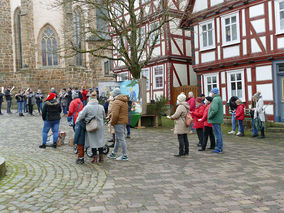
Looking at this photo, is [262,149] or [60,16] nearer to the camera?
[262,149]

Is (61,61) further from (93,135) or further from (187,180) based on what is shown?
(187,180)

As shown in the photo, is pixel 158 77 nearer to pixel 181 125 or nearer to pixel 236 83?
pixel 236 83

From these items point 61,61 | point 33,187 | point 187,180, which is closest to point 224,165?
point 187,180

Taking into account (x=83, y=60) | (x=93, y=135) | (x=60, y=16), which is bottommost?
(x=93, y=135)

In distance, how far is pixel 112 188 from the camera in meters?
5.14

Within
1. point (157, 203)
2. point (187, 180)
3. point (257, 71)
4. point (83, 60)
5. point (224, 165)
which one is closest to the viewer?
point (157, 203)

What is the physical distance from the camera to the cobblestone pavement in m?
4.32

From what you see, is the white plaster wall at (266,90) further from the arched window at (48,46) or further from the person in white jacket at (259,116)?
the arched window at (48,46)

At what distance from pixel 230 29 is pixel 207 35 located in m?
1.60

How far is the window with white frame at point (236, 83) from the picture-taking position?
1588 cm

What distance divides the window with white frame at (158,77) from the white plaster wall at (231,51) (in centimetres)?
649

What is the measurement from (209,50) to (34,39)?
19.7 meters

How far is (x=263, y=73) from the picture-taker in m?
14.8

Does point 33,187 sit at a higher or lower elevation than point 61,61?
lower
